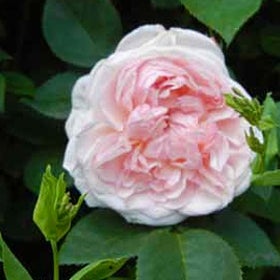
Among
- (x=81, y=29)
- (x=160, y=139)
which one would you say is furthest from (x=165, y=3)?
(x=160, y=139)

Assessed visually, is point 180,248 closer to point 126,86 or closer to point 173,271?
point 173,271

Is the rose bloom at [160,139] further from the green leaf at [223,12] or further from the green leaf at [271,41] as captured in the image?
the green leaf at [271,41]

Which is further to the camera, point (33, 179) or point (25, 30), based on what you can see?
point (25, 30)

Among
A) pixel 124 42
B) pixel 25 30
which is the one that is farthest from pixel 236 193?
pixel 25 30

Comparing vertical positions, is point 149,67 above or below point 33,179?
above

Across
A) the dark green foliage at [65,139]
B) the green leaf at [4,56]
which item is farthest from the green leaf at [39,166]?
the green leaf at [4,56]
